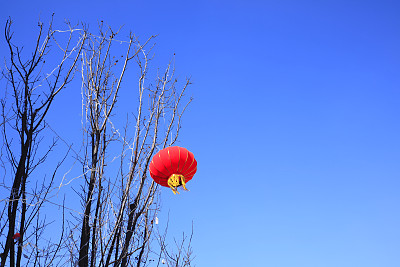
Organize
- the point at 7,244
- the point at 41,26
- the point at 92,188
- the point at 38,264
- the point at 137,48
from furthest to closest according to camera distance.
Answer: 1. the point at 137,48
2. the point at 92,188
3. the point at 38,264
4. the point at 41,26
5. the point at 7,244

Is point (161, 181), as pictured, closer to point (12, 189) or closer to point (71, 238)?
point (71, 238)

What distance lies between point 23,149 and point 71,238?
122cm

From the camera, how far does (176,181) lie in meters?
4.73

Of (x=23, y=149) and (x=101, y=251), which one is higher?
(x=23, y=149)

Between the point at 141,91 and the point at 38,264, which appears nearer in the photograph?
the point at 38,264

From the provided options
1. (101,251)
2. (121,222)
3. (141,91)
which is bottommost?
(101,251)

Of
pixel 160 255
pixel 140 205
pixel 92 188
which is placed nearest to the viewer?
pixel 92 188

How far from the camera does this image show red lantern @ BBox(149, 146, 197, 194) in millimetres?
4637

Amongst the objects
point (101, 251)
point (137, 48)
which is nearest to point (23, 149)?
point (101, 251)

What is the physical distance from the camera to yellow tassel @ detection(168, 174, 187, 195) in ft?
15.5

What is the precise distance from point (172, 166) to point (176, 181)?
7.4 inches

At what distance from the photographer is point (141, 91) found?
5.00 meters

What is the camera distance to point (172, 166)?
184 inches

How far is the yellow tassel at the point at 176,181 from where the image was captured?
4.73 m
